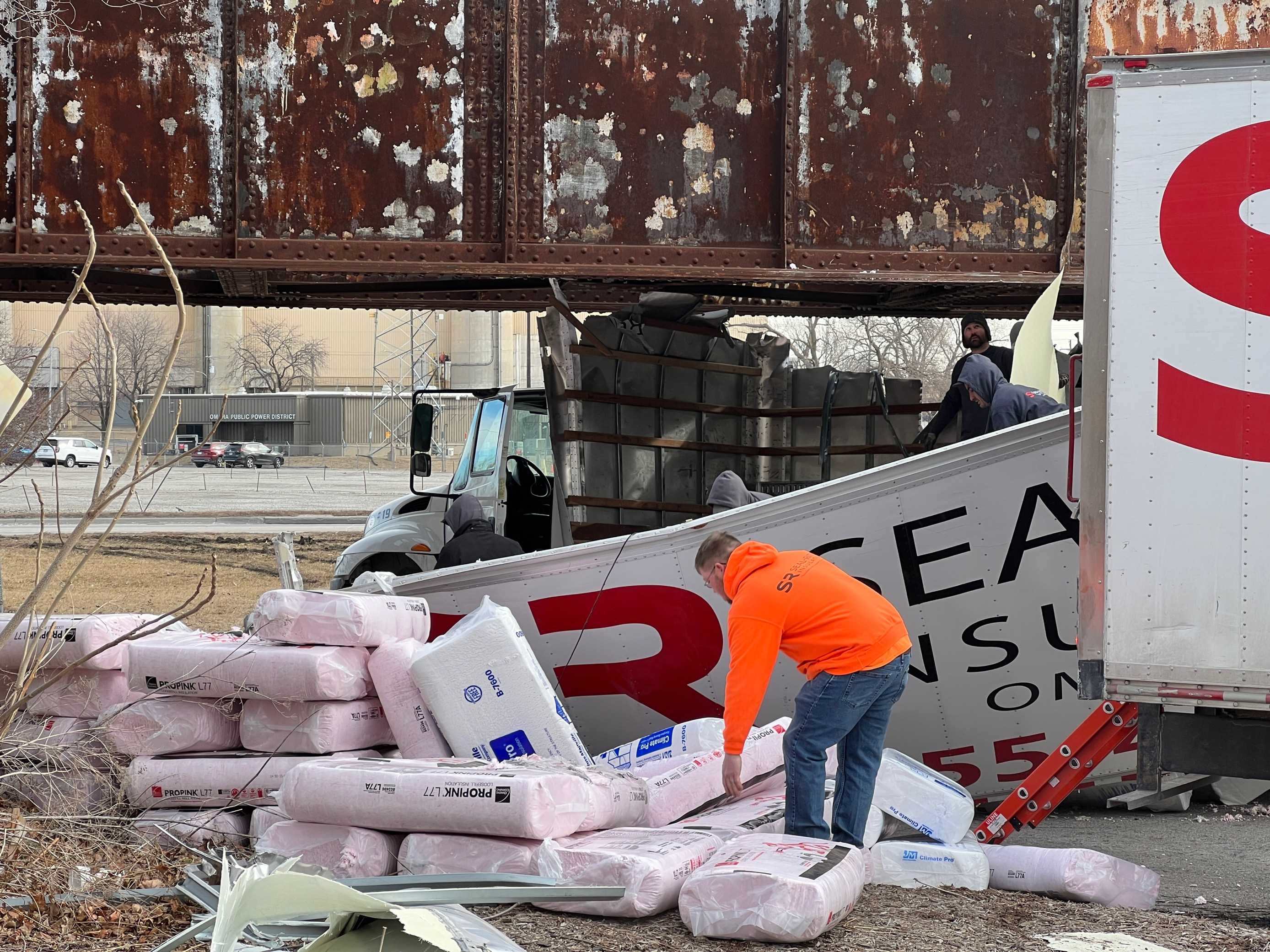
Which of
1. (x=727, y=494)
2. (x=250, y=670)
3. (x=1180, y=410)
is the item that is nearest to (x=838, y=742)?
(x=1180, y=410)

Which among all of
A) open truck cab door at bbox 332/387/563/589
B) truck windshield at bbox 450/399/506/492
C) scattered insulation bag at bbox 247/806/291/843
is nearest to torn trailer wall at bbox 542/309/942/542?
open truck cab door at bbox 332/387/563/589

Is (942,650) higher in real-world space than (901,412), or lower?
lower

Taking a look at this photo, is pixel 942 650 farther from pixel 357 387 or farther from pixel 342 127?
pixel 357 387

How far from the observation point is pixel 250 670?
5.91m

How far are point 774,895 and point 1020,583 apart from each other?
2762 mm

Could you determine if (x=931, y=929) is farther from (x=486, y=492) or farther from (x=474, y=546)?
(x=486, y=492)

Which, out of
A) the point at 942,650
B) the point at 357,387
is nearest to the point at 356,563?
the point at 942,650

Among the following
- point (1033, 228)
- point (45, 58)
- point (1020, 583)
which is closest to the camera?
point (1020, 583)

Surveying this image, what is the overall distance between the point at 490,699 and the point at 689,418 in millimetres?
4905

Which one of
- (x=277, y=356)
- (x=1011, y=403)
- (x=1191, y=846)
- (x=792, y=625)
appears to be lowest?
(x=1191, y=846)

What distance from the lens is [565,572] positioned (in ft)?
23.4

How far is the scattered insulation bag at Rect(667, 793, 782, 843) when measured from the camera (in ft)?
17.5

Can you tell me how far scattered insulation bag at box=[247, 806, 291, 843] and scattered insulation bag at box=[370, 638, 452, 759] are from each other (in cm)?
64

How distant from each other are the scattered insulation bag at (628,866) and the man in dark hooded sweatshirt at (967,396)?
11.9ft
